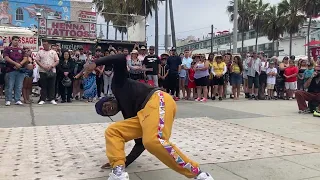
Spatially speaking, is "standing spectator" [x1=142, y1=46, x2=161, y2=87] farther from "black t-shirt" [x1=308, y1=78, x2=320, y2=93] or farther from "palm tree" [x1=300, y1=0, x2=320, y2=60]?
"palm tree" [x1=300, y1=0, x2=320, y2=60]

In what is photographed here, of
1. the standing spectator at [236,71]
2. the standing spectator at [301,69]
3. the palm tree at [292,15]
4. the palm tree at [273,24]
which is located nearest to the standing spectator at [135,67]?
the standing spectator at [236,71]

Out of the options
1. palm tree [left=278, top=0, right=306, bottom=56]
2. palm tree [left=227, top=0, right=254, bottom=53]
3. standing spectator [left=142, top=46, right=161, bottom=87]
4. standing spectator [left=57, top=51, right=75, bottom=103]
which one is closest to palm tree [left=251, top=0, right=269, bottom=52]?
palm tree [left=227, top=0, right=254, bottom=53]

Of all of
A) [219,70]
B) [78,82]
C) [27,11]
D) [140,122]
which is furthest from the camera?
[27,11]

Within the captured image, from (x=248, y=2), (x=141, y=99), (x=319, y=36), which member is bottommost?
(x=141, y=99)

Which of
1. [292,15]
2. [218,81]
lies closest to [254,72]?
[218,81]

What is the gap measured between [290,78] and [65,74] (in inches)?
332

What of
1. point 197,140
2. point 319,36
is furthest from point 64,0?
point 319,36

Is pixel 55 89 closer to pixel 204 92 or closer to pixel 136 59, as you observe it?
pixel 136 59

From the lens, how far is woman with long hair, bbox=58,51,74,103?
35.1 feet

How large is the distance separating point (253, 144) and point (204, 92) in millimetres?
6597

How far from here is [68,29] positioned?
66.8 feet

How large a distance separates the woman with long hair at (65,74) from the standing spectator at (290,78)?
320 inches

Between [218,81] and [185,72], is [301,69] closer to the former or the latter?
[218,81]

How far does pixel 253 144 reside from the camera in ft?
18.7
